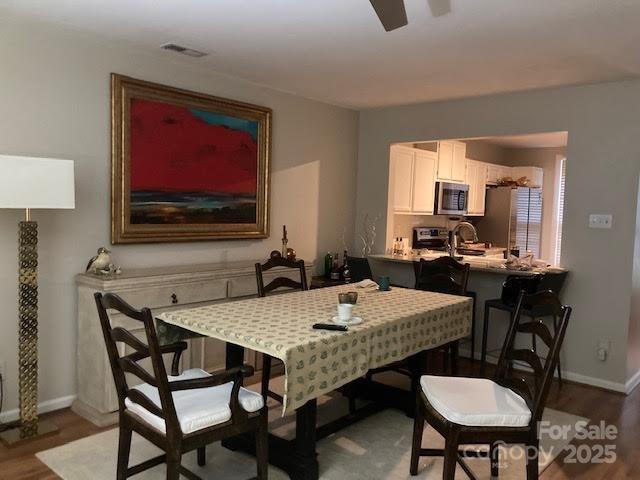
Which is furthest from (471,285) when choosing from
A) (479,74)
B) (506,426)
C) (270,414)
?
(506,426)

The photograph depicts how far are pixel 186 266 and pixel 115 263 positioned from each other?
544mm

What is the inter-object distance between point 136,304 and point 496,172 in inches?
215

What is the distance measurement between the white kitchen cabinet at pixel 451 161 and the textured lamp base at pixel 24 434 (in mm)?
4521

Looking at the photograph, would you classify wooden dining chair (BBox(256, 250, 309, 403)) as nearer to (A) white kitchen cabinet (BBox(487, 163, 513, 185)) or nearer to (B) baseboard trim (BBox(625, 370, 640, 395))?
(B) baseboard trim (BBox(625, 370, 640, 395))

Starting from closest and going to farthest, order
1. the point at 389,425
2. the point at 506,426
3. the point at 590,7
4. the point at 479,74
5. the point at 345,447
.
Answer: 1. the point at 506,426
2. the point at 590,7
3. the point at 345,447
4. the point at 389,425
5. the point at 479,74

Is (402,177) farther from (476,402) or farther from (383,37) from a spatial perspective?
(476,402)

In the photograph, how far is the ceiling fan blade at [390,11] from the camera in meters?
1.96

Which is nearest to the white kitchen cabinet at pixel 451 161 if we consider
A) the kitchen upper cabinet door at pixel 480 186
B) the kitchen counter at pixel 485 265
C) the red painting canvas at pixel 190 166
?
the kitchen upper cabinet door at pixel 480 186

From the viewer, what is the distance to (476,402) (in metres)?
2.26

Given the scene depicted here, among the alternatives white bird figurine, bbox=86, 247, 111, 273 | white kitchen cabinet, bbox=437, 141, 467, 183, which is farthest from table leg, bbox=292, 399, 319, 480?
white kitchen cabinet, bbox=437, 141, 467, 183

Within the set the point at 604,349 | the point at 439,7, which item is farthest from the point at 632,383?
the point at 439,7

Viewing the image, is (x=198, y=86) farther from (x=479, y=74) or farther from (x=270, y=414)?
(x=270, y=414)

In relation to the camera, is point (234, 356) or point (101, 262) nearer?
point (234, 356)

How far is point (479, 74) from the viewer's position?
385cm
